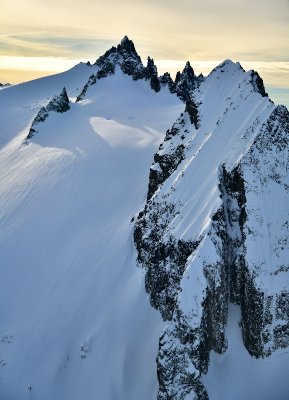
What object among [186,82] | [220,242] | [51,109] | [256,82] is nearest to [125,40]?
[186,82]

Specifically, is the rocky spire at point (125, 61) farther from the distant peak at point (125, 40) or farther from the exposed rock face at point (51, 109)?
the exposed rock face at point (51, 109)

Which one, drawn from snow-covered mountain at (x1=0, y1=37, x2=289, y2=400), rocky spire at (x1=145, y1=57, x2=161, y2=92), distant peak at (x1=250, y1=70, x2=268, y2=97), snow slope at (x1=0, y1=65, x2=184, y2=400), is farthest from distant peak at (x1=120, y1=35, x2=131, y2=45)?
distant peak at (x1=250, y1=70, x2=268, y2=97)

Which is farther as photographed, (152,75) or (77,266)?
(152,75)

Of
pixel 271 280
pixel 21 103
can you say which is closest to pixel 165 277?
pixel 271 280

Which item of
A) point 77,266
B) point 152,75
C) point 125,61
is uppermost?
point 125,61

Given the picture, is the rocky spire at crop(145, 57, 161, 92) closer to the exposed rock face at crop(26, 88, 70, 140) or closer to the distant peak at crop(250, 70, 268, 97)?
the exposed rock face at crop(26, 88, 70, 140)

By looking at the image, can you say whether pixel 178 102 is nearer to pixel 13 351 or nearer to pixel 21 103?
pixel 21 103

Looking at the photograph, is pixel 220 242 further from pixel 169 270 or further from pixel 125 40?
pixel 125 40
